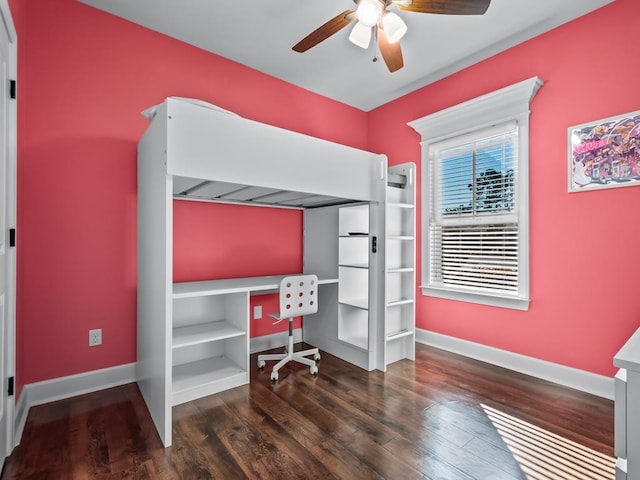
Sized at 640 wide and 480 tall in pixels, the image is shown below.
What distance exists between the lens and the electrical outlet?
92.4 inches

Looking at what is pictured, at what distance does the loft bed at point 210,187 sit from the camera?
177 cm

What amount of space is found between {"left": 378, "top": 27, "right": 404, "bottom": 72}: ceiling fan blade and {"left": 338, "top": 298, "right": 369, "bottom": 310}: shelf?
1.91 m

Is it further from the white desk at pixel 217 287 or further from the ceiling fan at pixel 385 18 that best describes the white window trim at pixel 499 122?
the white desk at pixel 217 287

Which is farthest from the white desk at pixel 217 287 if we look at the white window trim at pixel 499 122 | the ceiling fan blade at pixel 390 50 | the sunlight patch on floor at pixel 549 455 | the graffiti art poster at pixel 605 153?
the graffiti art poster at pixel 605 153

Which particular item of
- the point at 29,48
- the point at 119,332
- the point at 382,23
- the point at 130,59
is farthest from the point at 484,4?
the point at 119,332

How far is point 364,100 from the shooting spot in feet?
12.8

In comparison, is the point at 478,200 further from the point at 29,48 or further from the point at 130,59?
the point at 29,48

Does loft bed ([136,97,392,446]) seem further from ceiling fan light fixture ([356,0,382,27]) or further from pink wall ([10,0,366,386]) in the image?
ceiling fan light fixture ([356,0,382,27])

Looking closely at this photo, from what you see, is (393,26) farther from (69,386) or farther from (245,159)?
(69,386)

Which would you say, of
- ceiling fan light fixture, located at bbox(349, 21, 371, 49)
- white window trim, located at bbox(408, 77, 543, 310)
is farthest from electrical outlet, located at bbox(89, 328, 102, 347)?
white window trim, located at bbox(408, 77, 543, 310)

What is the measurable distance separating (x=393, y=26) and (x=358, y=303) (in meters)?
2.12

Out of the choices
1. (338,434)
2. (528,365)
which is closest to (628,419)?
(338,434)

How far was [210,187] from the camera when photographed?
229cm

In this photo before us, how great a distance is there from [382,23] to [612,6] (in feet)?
5.63
